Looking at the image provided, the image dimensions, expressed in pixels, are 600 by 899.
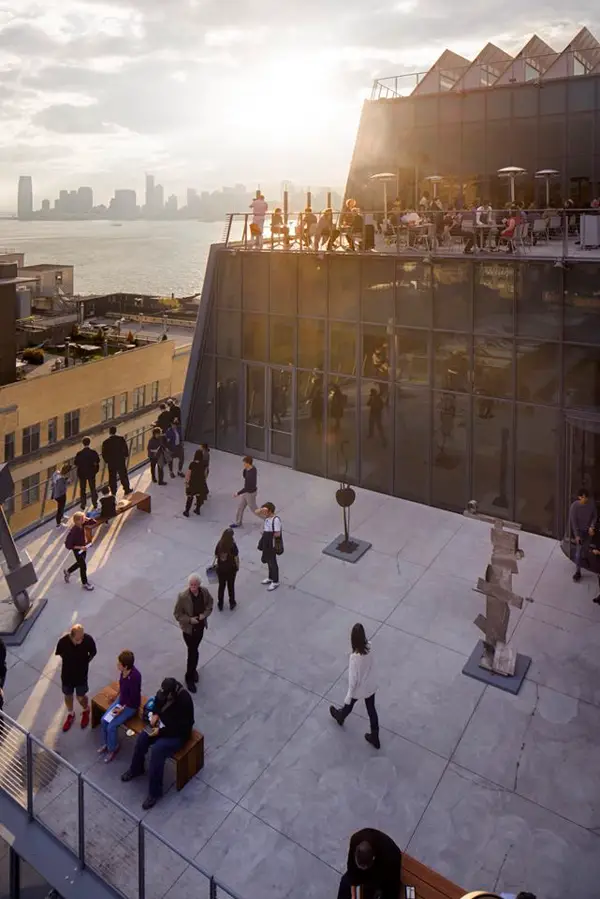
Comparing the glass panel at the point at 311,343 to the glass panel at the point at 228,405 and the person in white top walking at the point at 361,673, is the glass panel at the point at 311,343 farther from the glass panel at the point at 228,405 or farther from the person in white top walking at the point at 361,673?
the person in white top walking at the point at 361,673

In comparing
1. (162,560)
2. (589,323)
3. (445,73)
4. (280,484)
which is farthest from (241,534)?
(445,73)

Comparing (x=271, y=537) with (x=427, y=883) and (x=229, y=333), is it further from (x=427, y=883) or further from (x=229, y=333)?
(x=229, y=333)

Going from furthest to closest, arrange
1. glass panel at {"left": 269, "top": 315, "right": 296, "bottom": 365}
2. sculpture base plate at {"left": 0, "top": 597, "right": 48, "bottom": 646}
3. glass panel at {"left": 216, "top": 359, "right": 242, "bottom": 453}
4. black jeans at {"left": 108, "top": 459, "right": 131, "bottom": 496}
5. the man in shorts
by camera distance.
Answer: glass panel at {"left": 216, "top": 359, "right": 242, "bottom": 453}
glass panel at {"left": 269, "top": 315, "right": 296, "bottom": 365}
black jeans at {"left": 108, "top": 459, "right": 131, "bottom": 496}
sculpture base plate at {"left": 0, "top": 597, "right": 48, "bottom": 646}
the man in shorts

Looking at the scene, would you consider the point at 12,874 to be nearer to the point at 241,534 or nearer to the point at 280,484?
the point at 241,534

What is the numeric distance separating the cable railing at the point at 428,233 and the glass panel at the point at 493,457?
3.94 meters

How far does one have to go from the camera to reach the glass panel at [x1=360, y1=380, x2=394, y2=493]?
61.3ft

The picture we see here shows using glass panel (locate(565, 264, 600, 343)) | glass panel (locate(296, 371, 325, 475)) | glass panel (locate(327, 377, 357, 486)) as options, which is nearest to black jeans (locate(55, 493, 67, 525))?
glass panel (locate(296, 371, 325, 475))

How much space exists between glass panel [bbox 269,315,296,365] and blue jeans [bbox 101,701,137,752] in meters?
13.1

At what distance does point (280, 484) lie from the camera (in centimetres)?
1961

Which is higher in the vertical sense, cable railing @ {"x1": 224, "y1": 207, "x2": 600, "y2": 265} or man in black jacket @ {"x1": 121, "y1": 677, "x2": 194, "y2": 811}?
cable railing @ {"x1": 224, "y1": 207, "x2": 600, "y2": 265}

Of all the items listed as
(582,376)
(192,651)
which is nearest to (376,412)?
(582,376)

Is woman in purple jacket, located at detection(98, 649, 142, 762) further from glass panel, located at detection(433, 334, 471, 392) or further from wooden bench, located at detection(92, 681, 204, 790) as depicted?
glass panel, located at detection(433, 334, 471, 392)

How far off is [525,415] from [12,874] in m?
13.9

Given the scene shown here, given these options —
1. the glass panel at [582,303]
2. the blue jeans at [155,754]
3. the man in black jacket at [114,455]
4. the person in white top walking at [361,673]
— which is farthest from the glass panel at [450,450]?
the blue jeans at [155,754]
